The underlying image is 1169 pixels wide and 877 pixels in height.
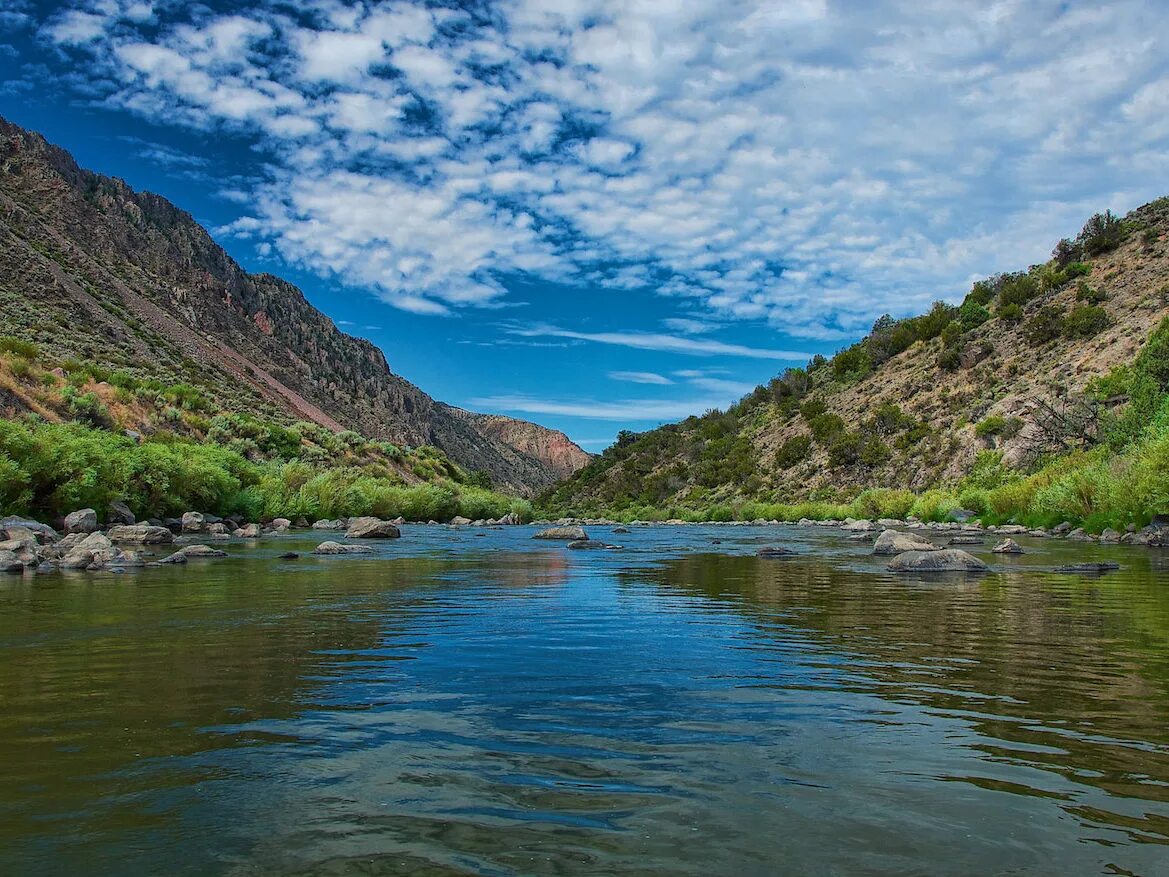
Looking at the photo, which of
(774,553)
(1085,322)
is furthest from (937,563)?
(1085,322)

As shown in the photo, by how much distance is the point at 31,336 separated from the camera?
57.3 m

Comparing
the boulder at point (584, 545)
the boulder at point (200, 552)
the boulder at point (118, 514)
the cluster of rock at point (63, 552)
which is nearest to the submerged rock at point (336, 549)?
the cluster of rock at point (63, 552)

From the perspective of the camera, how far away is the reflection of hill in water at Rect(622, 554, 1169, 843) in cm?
441

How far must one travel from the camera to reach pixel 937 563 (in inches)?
639

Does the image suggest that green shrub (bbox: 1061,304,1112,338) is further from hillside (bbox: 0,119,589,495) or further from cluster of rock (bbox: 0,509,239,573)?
hillside (bbox: 0,119,589,495)

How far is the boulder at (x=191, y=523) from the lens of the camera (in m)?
27.8

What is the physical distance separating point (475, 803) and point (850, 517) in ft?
174

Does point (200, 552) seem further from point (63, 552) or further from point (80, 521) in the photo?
point (80, 521)

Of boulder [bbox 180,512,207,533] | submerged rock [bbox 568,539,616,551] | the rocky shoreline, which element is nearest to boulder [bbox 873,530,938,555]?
the rocky shoreline

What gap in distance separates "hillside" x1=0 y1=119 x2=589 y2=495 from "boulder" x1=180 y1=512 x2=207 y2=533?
11.8m

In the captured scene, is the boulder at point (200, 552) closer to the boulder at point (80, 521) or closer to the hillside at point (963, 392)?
the boulder at point (80, 521)

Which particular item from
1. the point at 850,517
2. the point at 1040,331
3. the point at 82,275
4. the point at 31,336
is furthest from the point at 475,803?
the point at 82,275

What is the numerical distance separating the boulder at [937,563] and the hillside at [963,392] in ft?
76.9

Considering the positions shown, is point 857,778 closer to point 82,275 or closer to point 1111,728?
point 1111,728
